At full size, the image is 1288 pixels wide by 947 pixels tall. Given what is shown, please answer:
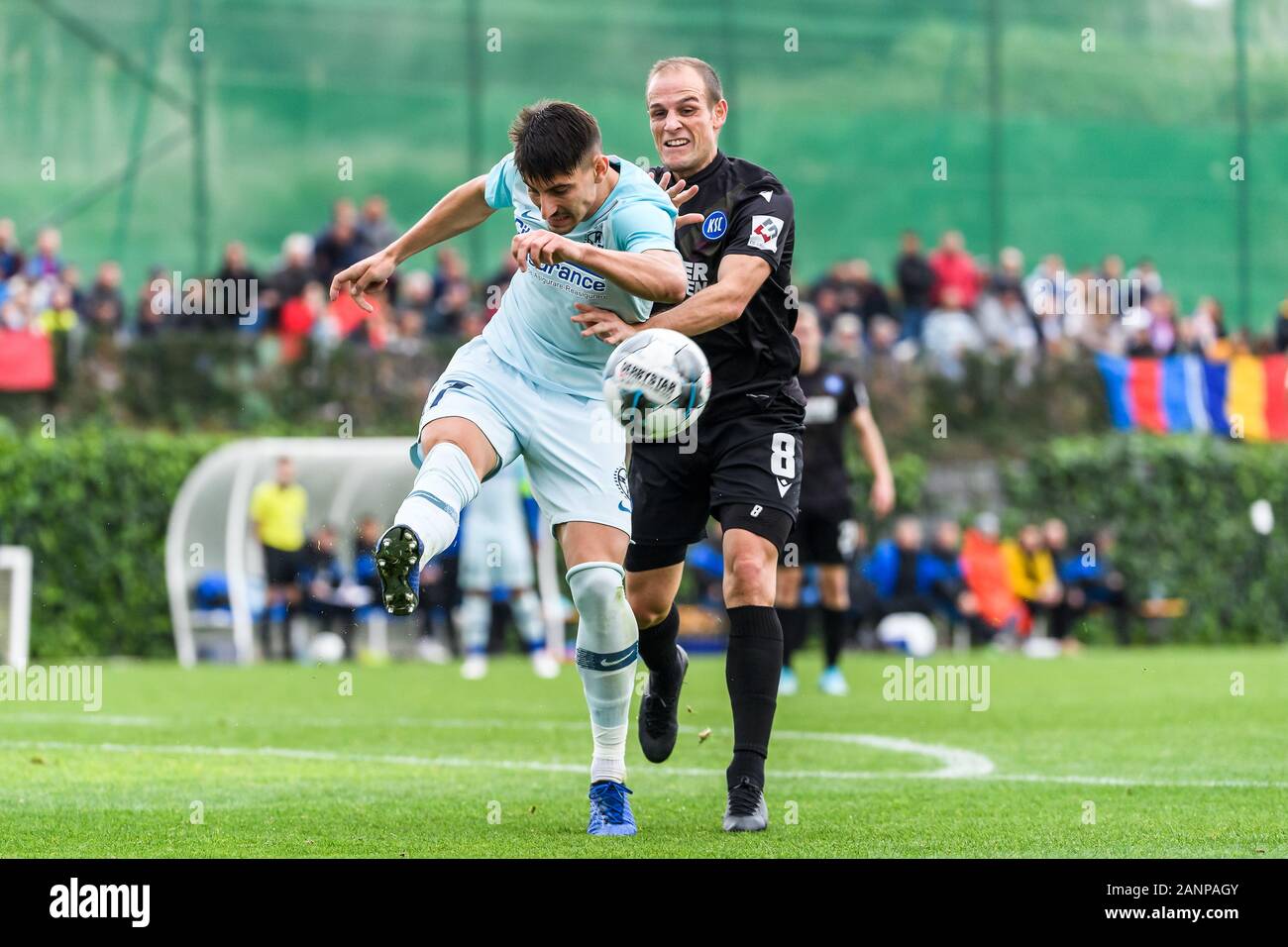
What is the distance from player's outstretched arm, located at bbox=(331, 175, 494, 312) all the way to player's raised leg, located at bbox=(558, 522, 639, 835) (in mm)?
1190

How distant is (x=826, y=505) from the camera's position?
13.6 metres

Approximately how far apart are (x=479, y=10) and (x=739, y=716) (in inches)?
868

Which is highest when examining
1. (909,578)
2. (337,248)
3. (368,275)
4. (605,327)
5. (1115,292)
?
(337,248)

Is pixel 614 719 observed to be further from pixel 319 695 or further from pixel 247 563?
pixel 247 563

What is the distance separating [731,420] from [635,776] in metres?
1.91

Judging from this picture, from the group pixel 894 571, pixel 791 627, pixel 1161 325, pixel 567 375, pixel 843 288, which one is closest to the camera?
pixel 567 375

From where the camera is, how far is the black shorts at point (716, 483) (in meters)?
7.06

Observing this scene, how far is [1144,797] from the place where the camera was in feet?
24.1

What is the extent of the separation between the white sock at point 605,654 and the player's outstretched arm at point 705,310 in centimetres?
80

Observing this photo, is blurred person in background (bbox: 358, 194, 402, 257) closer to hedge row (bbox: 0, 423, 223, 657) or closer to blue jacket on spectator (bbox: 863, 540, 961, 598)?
hedge row (bbox: 0, 423, 223, 657)

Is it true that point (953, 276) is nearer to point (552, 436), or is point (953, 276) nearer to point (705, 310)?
point (705, 310)

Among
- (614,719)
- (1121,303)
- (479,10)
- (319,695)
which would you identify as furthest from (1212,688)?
(479,10)

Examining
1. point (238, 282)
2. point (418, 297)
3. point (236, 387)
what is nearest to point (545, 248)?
point (236, 387)

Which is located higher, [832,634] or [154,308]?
[154,308]
